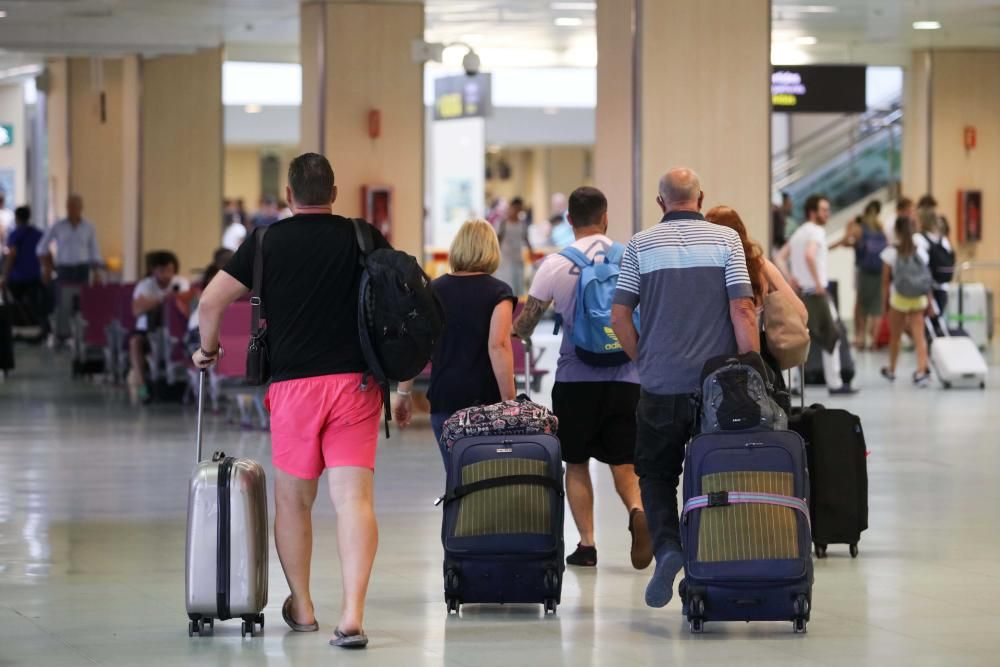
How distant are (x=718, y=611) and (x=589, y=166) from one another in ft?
131

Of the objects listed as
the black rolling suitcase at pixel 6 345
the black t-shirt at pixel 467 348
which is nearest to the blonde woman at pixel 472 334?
the black t-shirt at pixel 467 348

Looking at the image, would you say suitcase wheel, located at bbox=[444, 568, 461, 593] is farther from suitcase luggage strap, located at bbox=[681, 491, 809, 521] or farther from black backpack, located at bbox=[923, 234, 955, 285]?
black backpack, located at bbox=[923, 234, 955, 285]

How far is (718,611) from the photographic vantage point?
5566 mm

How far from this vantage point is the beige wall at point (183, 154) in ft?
74.4

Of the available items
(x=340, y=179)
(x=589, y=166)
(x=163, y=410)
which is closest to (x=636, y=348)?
(x=163, y=410)

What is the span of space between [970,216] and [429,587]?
18681 millimetres

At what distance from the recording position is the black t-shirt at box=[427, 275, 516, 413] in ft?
21.2

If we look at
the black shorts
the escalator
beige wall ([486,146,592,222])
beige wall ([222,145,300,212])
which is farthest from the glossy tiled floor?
beige wall ([222,145,300,212])

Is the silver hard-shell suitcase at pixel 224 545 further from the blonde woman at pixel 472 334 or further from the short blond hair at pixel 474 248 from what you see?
the short blond hair at pixel 474 248

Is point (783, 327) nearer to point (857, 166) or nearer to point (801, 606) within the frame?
point (801, 606)

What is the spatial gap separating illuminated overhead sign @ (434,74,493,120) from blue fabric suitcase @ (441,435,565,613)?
1591 centimetres

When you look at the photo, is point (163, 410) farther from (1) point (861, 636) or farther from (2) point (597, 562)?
(1) point (861, 636)

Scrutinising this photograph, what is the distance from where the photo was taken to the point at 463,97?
22500 millimetres

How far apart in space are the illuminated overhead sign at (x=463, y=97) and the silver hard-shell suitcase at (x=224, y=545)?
16358 mm
